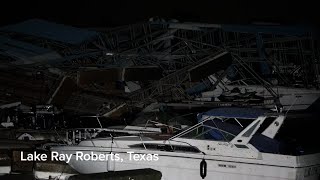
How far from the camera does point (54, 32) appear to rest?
1644 cm

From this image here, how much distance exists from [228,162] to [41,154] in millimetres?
4958

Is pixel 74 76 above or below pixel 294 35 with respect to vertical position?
below

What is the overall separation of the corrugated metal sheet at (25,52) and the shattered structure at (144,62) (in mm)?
38

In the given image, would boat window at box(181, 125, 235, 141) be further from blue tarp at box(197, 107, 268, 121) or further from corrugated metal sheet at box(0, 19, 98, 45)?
corrugated metal sheet at box(0, 19, 98, 45)

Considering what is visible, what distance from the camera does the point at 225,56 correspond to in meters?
14.9

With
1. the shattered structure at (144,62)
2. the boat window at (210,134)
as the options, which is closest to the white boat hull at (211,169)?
the boat window at (210,134)

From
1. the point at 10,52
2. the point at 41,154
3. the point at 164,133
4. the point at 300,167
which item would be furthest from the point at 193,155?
the point at 10,52

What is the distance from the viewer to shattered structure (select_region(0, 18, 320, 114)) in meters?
14.0

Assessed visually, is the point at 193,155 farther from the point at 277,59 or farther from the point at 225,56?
the point at 277,59

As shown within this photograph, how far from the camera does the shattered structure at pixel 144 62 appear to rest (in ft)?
45.8

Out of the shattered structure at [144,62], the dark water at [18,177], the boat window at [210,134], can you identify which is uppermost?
the shattered structure at [144,62]

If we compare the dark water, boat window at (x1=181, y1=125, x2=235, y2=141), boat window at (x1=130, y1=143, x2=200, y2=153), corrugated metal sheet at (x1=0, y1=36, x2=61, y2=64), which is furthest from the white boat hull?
→ corrugated metal sheet at (x1=0, y1=36, x2=61, y2=64)

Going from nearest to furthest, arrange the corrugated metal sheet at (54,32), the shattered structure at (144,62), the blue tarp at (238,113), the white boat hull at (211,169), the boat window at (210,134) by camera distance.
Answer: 1. the white boat hull at (211,169)
2. the boat window at (210,134)
3. the blue tarp at (238,113)
4. the shattered structure at (144,62)
5. the corrugated metal sheet at (54,32)

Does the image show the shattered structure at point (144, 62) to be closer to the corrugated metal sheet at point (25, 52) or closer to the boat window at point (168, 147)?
the corrugated metal sheet at point (25, 52)
